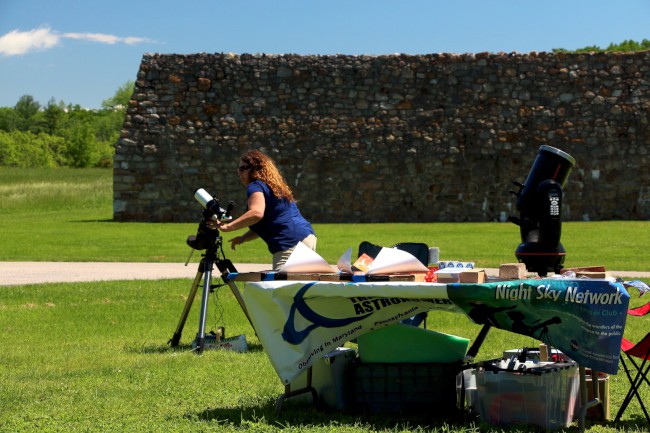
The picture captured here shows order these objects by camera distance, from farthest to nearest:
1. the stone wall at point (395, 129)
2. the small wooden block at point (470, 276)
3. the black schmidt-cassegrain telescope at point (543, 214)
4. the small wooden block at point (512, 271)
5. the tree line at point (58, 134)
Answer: the tree line at point (58, 134), the stone wall at point (395, 129), the black schmidt-cassegrain telescope at point (543, 214), the small wooden block at point (512, 271), the small wooden block at point (470, 276)

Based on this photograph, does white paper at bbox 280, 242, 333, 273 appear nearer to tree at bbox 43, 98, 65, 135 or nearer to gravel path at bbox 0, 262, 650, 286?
gravel path at bbox 0, 262, 650, 286

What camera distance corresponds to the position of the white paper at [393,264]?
607 centimetres

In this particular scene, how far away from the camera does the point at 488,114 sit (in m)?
29.6

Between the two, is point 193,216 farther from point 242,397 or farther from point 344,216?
point 242,397

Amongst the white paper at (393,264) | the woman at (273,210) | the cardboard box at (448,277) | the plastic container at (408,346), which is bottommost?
the plastic container at (408,346)

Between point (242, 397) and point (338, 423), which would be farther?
point (242, 397)

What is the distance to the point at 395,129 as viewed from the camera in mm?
29703

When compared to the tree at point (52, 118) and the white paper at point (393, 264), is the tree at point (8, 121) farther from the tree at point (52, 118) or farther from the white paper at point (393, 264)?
the white paper at point (393, 264)

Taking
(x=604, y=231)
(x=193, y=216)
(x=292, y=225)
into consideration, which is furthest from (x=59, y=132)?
(x=292, y=225)

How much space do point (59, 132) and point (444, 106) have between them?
373ft

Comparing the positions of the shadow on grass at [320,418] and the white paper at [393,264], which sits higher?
the white paper at [393,264]

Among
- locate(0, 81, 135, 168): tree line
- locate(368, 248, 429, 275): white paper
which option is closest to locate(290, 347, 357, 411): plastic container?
locate(368, 248, 429, 275): white paper

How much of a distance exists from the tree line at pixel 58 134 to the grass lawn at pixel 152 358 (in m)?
76.2

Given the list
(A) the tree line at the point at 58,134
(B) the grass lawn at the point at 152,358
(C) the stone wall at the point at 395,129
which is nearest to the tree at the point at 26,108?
(A) the tree line at the point at 58,134
